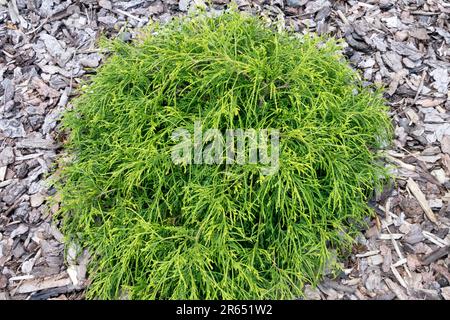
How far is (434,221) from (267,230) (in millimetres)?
1378

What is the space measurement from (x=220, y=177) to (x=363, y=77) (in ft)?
6.55

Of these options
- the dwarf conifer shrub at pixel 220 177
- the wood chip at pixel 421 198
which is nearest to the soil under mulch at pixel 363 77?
the wood chip at pixel 421 198

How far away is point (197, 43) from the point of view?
3619 millimetres

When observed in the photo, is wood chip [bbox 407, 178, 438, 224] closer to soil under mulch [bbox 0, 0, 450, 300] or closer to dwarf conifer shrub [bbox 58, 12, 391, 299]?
soil under mulch [bbox 0, 0, 450, 300]

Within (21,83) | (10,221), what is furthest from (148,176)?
(21,83)

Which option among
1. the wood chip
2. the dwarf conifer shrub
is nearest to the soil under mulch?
the wood chip

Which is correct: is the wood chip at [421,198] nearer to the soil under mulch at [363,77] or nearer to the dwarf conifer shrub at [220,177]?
the soil under mulch at [363,77]

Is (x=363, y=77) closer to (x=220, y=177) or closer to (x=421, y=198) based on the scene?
(x=421, y=198)

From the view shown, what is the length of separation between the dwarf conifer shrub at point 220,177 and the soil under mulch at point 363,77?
0.23 metres

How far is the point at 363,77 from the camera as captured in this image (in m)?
4.41

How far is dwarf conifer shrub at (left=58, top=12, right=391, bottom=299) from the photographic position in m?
3.17

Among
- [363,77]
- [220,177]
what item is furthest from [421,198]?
[220,177]

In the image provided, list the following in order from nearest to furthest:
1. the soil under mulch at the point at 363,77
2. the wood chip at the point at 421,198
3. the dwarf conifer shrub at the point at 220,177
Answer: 1. the dwarf conifer shrub at the point at 220,177
2. the soil under mulch at the point at 363,77
3. the wood chip at the point at 421,198

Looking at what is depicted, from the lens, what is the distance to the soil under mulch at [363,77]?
348 centimetres
